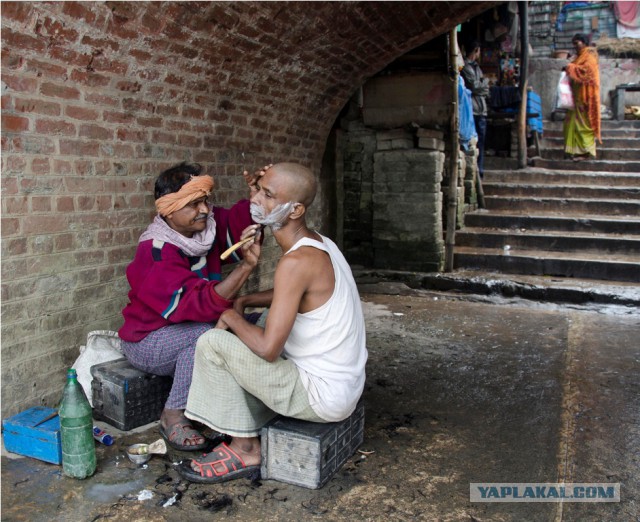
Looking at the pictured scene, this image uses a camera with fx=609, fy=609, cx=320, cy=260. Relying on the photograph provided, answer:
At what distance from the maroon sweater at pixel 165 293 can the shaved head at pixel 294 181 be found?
0.67 metres

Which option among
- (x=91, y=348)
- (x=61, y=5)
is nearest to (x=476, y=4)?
(x=61, y=5)

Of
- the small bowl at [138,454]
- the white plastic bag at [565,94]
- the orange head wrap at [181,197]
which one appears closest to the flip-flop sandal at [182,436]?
the small bowl at [138,454]

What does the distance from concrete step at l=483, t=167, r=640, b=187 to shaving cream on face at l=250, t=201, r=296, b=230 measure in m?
7.18

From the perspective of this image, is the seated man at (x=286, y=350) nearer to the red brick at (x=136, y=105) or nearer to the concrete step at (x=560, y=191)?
the red brick at (x=136, y=105)

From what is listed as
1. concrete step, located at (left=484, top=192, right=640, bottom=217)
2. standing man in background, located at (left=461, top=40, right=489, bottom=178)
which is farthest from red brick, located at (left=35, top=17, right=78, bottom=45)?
concrete step, located at (left=484, top=192, right=640, bottom=217)

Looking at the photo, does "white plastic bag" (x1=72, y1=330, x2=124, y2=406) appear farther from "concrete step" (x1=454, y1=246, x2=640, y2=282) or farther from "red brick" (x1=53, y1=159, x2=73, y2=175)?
"concrete step" (x1=454, y1=246, x2=640, y2=282)

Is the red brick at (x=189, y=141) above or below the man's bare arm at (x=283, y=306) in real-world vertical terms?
above

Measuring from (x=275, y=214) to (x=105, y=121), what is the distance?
5.40 feet

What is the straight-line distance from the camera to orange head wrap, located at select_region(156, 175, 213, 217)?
3328 mm

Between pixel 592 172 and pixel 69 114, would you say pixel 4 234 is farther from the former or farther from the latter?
pixel 592 172

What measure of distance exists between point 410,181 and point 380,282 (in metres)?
1.31

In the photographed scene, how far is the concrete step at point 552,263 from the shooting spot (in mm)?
7078

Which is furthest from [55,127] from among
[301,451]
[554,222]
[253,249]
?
[554,222]

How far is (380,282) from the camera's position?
7406mm
